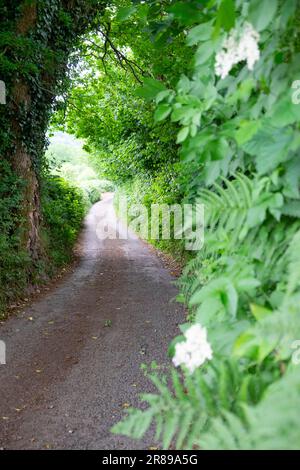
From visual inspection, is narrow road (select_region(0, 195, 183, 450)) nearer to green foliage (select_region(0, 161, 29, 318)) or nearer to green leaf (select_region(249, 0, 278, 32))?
green foliage (select_region(0, 161, 29, 318))

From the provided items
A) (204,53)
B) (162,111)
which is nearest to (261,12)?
(204,53)

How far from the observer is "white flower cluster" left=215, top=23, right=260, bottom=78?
163 cm

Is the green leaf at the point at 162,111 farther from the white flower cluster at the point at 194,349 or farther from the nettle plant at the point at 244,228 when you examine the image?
the white flower cluster at the point at 194,349

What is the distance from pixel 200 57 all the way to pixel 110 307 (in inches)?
250

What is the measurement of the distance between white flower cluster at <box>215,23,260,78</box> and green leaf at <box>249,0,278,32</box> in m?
0.04

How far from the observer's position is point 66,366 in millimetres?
5082

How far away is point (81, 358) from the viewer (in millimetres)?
5348

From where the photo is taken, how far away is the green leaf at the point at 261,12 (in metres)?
1.56

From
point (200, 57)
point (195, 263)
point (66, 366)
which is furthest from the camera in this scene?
point (66, 366)

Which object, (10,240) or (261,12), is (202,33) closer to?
(261,12)

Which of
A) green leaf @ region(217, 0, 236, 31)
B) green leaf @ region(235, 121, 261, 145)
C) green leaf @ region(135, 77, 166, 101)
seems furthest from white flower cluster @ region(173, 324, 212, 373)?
green leaf @ region(135, 77, 166, 101)

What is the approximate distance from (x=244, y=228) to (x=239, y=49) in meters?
0.72
